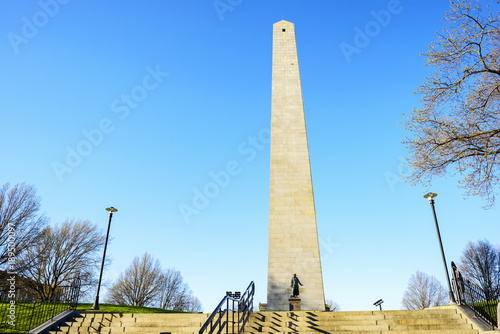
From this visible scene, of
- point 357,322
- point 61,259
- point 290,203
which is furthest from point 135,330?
point 61,259

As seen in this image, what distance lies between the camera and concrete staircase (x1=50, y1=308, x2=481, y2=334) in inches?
416

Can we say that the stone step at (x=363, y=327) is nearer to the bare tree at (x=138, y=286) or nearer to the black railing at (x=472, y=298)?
the black railing at (x=472, y=298)

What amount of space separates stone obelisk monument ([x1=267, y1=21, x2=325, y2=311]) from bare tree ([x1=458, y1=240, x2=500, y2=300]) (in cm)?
3182

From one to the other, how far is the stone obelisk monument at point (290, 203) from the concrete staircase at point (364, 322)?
6.71 m

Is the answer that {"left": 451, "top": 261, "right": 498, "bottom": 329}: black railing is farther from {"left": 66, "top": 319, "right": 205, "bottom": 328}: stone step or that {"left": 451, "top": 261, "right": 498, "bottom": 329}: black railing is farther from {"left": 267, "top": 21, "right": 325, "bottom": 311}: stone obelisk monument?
{"left": 66, "top": 319, "right": 205, "bottom": 328}: stone step

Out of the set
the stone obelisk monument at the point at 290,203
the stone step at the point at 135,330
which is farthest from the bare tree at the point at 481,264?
the stone step at the point at 135,330

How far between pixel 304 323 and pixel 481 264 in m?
41.2

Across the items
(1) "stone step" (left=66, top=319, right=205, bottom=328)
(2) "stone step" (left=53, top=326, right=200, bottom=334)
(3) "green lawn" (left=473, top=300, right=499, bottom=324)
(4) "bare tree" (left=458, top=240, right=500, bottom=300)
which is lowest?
(2) "stone step" (left=53, top=326, right=200, bottom=334)

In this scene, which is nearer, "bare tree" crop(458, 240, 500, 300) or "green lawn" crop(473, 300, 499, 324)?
"green lawn" crop(473, 300, 499, 324)

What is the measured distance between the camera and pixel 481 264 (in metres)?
41.4

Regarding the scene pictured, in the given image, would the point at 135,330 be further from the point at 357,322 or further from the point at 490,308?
the point at 490,308

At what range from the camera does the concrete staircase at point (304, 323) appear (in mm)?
10555

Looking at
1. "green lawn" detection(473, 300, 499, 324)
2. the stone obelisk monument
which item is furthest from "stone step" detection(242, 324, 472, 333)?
the stone obelisk monument

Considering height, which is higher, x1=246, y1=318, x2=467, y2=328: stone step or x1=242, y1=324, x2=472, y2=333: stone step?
x1=246, y1=318, x2=467, y2=328: stone step
